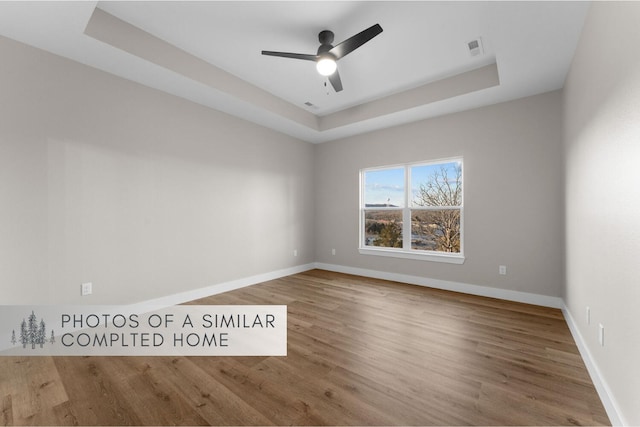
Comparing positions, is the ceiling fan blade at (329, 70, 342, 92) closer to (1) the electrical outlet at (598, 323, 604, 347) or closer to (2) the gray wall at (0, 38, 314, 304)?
(2) the gray wall at (0, 38, 314, 304)

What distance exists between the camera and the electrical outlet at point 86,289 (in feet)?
8.70

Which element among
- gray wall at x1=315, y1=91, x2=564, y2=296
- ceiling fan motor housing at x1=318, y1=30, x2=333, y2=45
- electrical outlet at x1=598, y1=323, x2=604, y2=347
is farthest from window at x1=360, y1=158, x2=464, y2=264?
ceiling fan motor housing at x1=318, y1=30, x2=333, y2=45

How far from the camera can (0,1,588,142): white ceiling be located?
2.20m

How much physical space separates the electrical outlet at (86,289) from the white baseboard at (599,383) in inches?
162

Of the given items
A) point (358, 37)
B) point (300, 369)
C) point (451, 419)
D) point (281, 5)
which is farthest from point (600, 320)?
point (281, 5)

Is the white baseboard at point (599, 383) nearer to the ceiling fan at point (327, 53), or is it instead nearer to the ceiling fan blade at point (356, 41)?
the ceiling fan blade at point (356, 41)

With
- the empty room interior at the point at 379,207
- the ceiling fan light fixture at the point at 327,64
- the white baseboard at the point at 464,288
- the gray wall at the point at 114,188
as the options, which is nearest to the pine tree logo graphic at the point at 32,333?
the empty room interior at the point at 379,207

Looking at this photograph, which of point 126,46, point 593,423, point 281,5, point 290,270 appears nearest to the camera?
point 593,423

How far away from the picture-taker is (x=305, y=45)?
2834mm

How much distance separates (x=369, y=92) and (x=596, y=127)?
2648 millimetres

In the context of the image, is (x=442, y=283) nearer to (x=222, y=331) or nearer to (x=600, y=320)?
(x=600, y=320)

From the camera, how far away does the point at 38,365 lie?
201 cm

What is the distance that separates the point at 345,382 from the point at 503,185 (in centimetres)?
329

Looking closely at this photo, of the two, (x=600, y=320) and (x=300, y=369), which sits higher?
(x=600, y=320)
